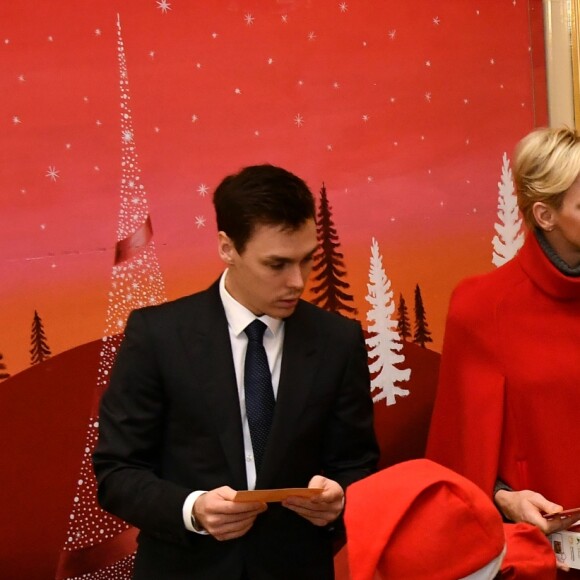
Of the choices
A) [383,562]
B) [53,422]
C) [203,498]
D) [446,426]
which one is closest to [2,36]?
[53,422]

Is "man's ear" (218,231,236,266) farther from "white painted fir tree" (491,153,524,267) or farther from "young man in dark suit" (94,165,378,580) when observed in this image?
"white painted fir tree" (491,153,524,267)

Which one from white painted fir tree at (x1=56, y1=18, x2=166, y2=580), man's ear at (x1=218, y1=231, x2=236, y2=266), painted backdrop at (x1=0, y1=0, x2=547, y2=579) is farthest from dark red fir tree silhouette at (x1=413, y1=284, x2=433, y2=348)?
man's ear at (x1=218, y1=231, x2=236, y2=266)

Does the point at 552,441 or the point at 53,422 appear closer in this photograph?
the point at 552,441

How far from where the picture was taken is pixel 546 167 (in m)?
2.50

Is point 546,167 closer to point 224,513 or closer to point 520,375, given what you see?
point 520,375

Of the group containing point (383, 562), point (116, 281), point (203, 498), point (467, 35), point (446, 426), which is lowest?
point (383, 562)

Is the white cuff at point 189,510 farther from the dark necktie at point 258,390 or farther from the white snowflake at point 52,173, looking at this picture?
the white snowflake at point 52,173

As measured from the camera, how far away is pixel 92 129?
282 cm

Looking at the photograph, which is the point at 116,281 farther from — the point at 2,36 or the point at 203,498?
the point at 203,498

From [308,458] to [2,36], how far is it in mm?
1563

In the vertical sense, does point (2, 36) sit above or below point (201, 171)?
above

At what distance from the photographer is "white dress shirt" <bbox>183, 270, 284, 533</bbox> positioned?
7.41 feet

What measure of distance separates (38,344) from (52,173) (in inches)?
21.0

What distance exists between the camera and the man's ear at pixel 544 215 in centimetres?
251
